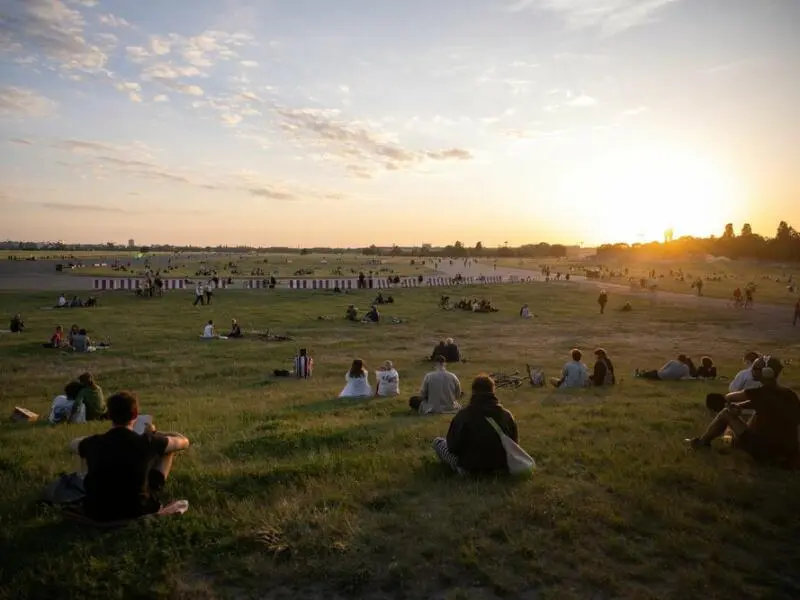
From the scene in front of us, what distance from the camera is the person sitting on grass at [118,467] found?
586 centimetres

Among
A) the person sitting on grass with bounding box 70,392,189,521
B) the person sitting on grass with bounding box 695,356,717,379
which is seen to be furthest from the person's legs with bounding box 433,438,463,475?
the person sitting on grass with bounding box 695,356,717,379

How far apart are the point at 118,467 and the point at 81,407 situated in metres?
7.34

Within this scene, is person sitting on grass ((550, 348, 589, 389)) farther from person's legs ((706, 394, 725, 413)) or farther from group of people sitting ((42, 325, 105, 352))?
group of people sitting ((42, 325, 105, 352))

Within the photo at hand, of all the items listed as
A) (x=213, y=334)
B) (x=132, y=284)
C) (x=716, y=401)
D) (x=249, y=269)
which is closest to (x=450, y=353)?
(x=716, y=401)

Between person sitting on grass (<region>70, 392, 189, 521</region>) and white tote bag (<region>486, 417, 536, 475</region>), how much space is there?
4228 mm

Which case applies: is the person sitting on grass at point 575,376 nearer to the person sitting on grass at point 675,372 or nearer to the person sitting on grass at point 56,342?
the person sitting on grass at point 675,372

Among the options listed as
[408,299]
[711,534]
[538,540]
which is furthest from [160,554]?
[408,299]

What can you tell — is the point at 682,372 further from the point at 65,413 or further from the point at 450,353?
→ the point at 65,413

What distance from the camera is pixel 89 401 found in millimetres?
12188

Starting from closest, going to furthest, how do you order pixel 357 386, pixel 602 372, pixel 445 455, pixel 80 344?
pixel 445 455
pixel 357 386
pixel 602 372
pixel 80 344

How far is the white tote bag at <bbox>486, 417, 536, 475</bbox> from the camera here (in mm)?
7445

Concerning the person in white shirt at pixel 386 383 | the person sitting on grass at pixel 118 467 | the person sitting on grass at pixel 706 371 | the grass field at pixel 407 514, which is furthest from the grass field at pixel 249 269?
the person sitting on grass at pixel 118 467

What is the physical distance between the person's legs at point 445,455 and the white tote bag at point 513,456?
68 cm

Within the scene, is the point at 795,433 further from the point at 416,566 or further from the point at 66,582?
the point at 66,582
